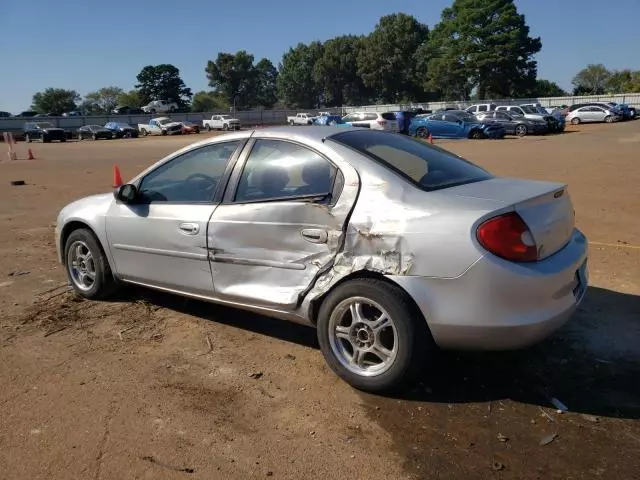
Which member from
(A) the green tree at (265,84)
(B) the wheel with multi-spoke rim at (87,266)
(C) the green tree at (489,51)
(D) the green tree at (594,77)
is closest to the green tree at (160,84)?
(A) the green tree at (265,84)

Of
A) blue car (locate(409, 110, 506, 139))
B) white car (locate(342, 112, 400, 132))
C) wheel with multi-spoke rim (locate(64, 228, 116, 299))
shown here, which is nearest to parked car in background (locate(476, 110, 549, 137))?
blue car (locate(409, 110, 506, 139))

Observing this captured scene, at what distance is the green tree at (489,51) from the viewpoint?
71.2 meters

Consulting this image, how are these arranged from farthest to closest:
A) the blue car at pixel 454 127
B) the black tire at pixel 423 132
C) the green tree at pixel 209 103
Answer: the green tree at pixel 209 103 → the black tire at pixel 423 132 → the blue car at pixel 454 127

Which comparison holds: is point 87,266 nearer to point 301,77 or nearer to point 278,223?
point 278,223

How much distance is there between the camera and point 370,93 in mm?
99312

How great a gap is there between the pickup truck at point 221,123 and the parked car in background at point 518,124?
27542mm

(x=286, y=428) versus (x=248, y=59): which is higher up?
(x=248, y=59)

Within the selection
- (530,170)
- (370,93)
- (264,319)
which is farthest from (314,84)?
(264,319)

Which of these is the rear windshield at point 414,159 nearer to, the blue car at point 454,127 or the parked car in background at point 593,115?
the blue car at point 454,127

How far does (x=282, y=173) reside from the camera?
12.5 ft

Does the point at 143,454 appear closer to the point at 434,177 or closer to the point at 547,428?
the point at 547,428

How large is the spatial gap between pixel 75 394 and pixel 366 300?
1868 millimetres

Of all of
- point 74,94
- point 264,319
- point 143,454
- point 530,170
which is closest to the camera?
point 143,454

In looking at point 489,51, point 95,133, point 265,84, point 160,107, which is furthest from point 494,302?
point 265,84
